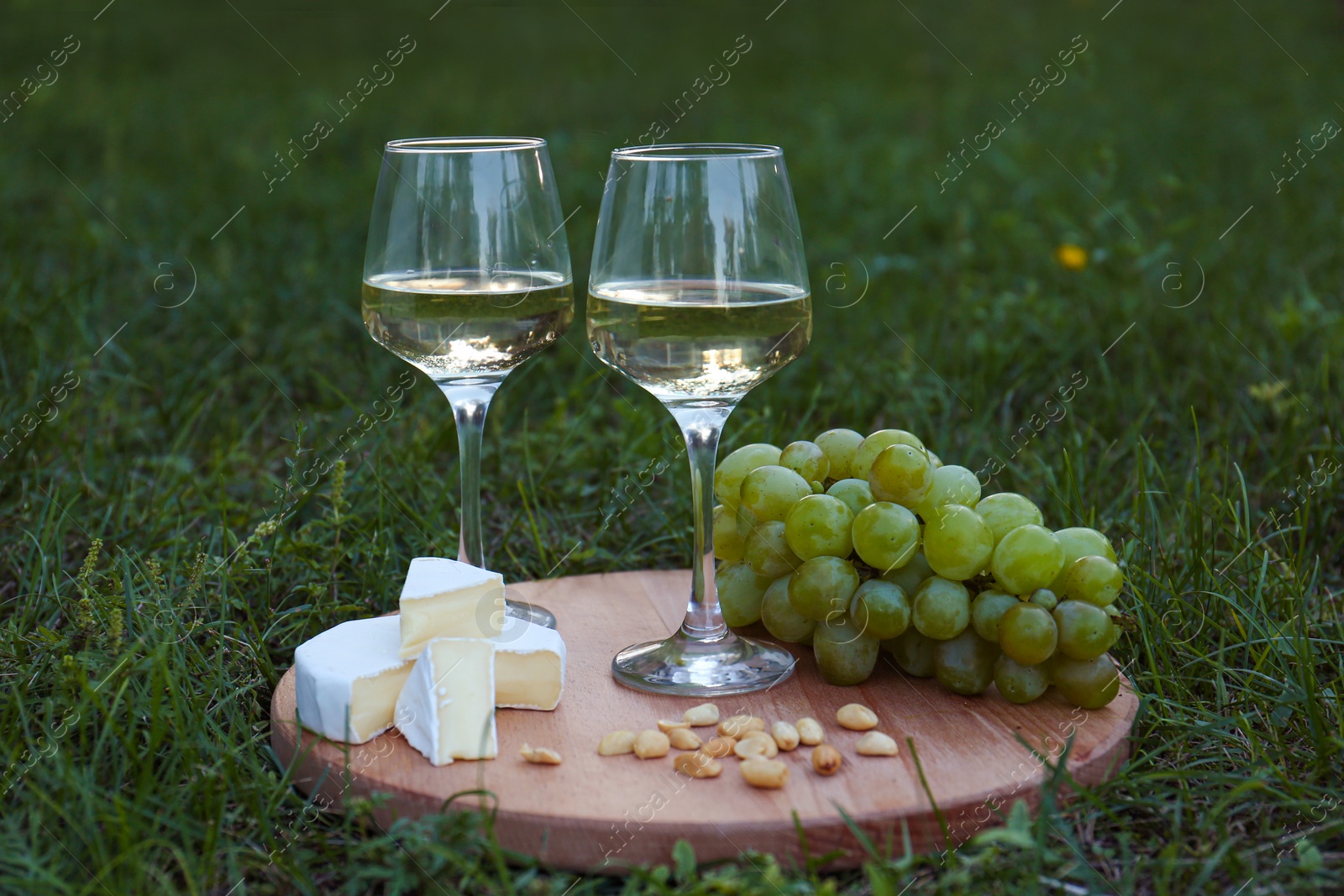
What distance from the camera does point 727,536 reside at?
6.44ft

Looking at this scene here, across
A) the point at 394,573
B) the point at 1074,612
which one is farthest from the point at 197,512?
the point at 1074,612

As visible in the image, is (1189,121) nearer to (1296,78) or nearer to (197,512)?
(1296,78)

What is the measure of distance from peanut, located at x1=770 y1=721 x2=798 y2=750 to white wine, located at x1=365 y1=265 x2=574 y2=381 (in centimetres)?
65

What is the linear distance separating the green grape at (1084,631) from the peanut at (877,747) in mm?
283

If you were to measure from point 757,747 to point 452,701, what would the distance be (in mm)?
386

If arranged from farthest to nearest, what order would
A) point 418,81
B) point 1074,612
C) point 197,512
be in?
point 418,81
point 197,512
point 1074,612

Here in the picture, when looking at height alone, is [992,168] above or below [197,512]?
above

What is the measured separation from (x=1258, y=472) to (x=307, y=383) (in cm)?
248

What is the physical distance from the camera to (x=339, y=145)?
20.0ft

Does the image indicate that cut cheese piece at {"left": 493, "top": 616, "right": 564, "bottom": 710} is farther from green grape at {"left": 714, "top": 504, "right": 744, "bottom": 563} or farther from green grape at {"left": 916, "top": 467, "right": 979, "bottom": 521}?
green grape at {"left": 916, "top": 467, "right": 979, "bottom": 521}

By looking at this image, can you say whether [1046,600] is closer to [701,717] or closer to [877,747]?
[877,747]

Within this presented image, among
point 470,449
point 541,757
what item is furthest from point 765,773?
point 470,449

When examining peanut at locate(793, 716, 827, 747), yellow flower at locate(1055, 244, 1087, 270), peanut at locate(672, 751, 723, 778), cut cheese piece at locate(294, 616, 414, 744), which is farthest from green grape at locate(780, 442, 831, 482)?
yellow flower at locate(1055, 244, 1087, 270)

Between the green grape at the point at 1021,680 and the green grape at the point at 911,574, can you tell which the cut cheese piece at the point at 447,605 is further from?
the green grape at the point at 1021,680
